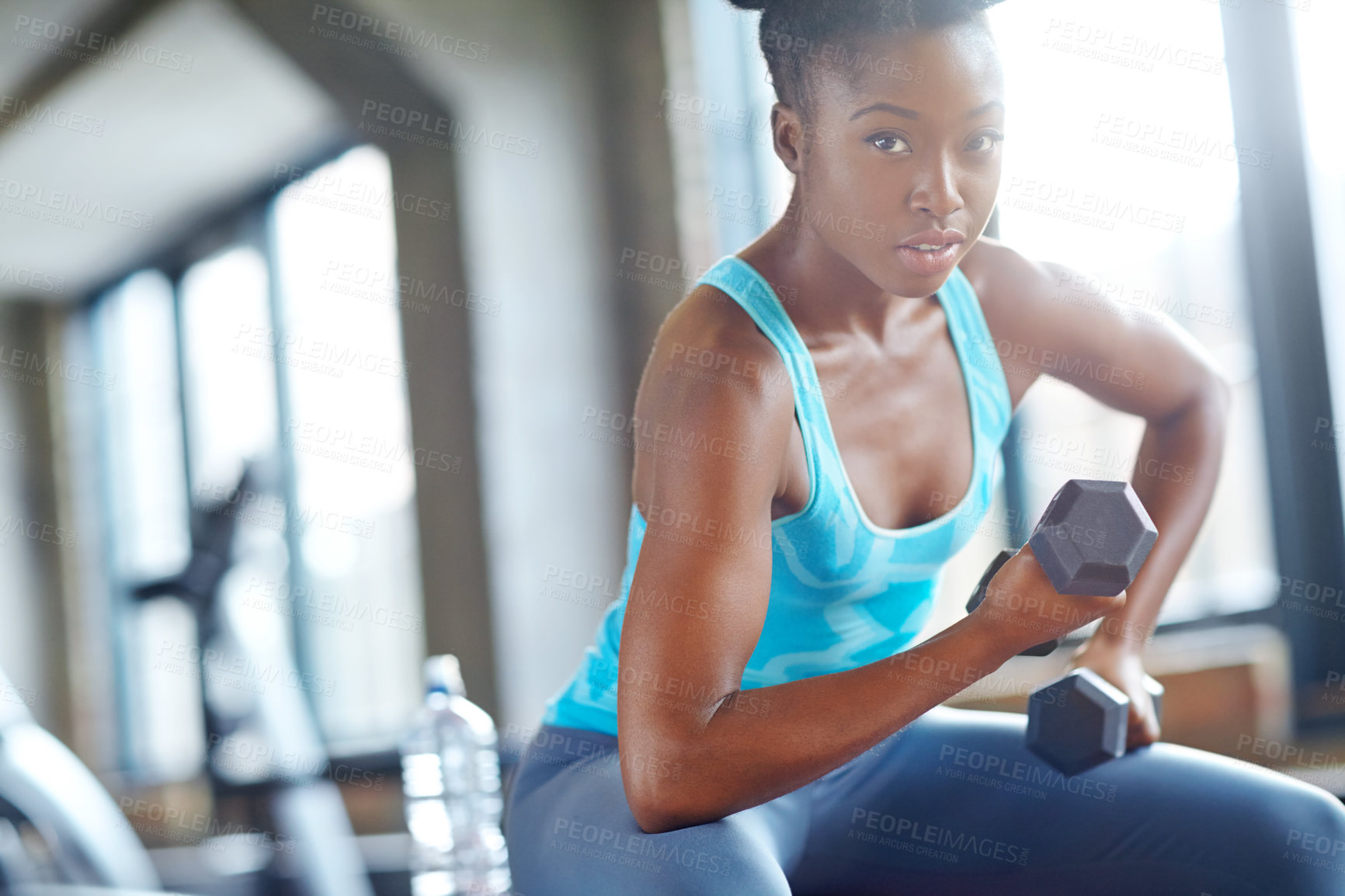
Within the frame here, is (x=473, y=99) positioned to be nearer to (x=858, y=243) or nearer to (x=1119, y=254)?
(x=1119, y=254)

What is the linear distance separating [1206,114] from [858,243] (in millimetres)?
1547

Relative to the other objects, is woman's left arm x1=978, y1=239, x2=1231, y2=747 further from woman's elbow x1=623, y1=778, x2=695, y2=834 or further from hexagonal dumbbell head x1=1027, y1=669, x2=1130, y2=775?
woman's elbow x1=623, y1=778, x2=695, y2=834

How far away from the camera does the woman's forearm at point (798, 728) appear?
0.70 meters

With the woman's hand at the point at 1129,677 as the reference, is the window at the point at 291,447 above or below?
above

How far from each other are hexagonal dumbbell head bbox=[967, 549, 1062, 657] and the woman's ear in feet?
1.04

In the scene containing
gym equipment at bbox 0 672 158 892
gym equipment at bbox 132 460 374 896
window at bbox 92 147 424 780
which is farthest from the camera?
window at bbox 92 147 424 780

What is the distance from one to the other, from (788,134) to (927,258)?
15 centimetres

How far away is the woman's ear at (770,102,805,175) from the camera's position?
33.5 inches

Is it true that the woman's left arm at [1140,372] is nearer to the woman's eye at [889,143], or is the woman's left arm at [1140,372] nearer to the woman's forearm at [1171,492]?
the woman's forearm at [1171,492]

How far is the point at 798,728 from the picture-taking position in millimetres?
711

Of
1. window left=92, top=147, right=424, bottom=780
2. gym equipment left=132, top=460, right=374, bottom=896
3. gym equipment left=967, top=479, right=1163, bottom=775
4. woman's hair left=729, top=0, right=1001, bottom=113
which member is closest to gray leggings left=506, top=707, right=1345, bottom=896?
gym equipment left=967, top=479, right=1163, bottom=775

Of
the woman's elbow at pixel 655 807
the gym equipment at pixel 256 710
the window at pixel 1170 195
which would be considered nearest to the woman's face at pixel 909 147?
the woman's elbow at pixel 655 807

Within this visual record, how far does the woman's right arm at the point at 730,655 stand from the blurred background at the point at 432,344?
32cm

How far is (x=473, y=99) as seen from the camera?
10.4ft
